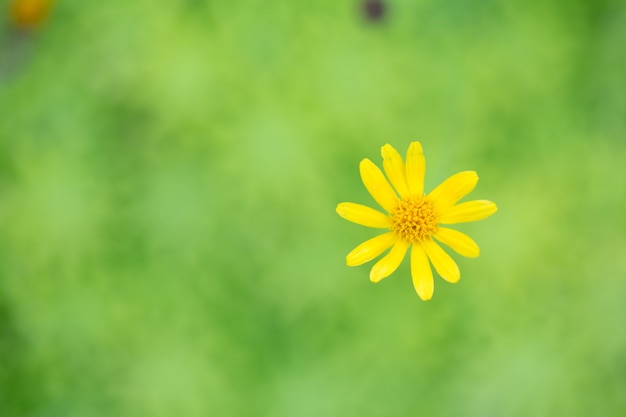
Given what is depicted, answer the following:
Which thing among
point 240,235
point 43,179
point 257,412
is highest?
point 43,179

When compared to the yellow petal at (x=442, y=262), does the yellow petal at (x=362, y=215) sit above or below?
above

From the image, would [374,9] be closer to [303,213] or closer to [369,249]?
[303,213]

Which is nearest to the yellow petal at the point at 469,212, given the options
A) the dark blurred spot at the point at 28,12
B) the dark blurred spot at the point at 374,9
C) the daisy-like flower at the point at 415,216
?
the daisy-like flower at the point at 415,216

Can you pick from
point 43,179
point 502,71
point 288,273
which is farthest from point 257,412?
point 502,71

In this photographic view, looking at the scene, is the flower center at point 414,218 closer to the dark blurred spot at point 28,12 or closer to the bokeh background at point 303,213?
the bokeh background at point 303,213

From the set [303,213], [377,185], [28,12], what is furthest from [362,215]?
[28,12]

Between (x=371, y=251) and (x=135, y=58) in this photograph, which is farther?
(x=135, y=58)

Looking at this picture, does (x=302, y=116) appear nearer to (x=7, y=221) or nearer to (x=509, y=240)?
(x=509, y=240)
